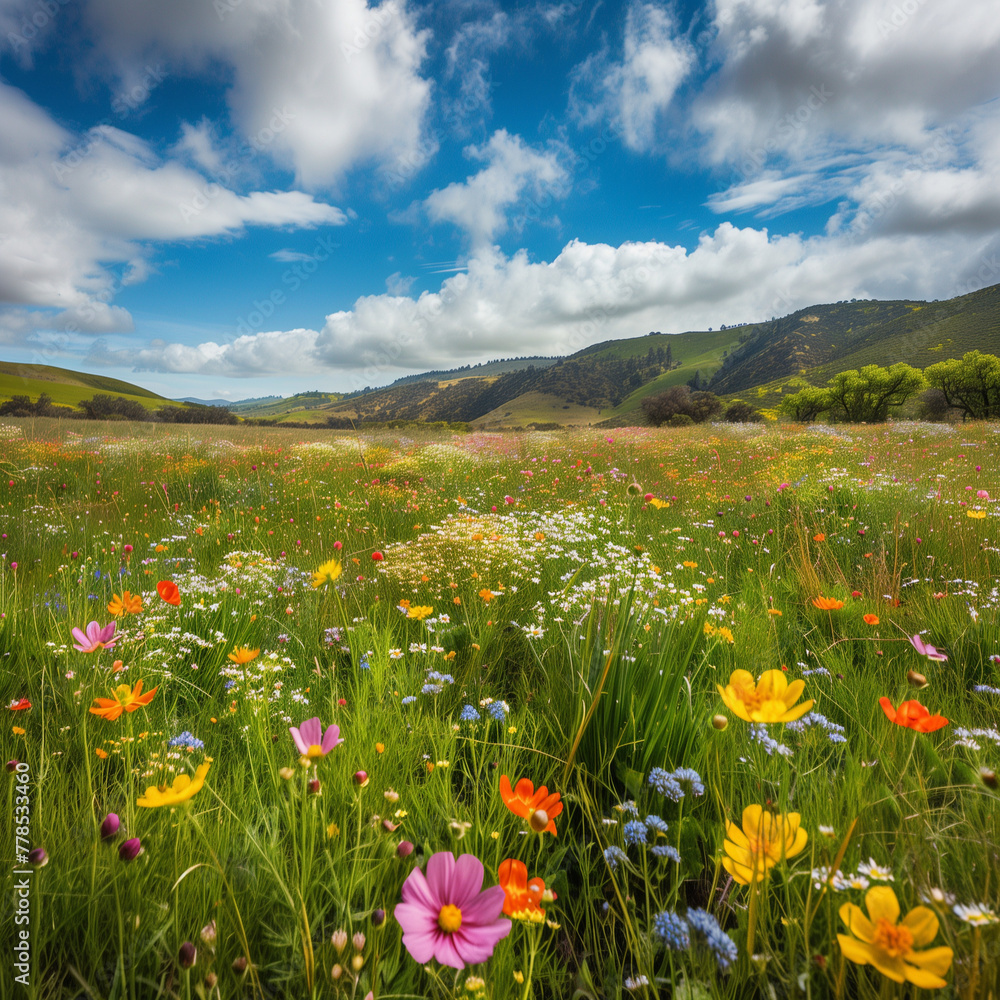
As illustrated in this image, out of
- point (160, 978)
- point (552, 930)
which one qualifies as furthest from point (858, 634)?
point (160, 978)

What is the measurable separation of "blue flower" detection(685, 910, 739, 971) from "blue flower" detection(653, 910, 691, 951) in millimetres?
24

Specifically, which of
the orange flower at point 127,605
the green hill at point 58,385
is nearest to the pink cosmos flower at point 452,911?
the orange flower at point 127,605

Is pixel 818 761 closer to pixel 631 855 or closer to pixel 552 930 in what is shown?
pixel 631 855

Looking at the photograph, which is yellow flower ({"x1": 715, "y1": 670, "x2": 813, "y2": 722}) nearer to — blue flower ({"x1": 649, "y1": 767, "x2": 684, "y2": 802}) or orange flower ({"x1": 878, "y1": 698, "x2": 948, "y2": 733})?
orange flower ({"x1": 878, "y1": 698, "x2": 948, "y2": 733})

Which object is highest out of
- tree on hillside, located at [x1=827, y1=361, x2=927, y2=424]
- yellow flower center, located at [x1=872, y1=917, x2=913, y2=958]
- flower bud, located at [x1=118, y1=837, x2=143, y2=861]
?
tree on hillside, located at [x1=827, y1=361, x2=927, y2=424]

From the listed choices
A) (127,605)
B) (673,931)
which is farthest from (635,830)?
(127,605)

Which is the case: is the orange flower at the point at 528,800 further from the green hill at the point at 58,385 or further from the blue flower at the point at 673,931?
the green hill at the point at 58,385

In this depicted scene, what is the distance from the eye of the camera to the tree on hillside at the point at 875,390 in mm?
45812

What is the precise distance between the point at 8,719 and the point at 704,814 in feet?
8.15

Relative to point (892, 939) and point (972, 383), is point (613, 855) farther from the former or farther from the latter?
point (972, 383)

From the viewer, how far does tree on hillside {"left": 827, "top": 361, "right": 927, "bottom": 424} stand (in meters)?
45.8

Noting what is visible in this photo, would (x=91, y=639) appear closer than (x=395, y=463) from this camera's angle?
Yes

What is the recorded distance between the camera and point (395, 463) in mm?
8867

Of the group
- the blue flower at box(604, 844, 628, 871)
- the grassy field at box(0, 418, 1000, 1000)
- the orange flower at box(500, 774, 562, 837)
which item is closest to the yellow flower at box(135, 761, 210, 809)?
the grassy field at box(0, 418, 1000, 1000)
